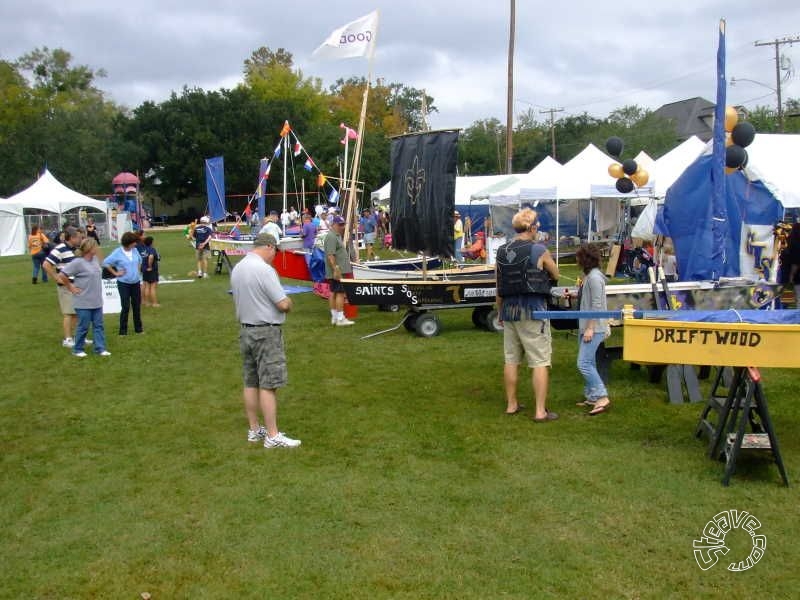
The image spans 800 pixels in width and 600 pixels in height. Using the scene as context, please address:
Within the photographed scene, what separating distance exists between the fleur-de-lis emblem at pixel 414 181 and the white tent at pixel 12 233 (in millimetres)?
26238

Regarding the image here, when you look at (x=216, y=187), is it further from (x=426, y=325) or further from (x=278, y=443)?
(x=278, y=443)

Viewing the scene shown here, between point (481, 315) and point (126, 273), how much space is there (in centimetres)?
520

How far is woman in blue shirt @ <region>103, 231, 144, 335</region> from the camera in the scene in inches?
414

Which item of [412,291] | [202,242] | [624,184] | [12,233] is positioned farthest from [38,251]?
[624,184]

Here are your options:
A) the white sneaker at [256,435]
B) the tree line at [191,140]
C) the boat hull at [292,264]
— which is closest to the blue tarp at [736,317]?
the white sneaker at [256,435]

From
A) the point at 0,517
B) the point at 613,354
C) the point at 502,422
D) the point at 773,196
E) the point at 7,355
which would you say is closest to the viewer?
the point at 0,517

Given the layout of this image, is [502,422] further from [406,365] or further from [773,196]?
[773,196]

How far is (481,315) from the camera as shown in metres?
10.7

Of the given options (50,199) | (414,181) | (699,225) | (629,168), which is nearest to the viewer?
(699,225)

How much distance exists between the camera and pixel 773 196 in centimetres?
1245

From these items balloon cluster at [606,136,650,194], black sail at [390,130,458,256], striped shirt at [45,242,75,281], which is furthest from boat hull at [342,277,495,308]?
balloon cluster at [606,136,650,194]

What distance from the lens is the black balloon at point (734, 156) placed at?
321 inches

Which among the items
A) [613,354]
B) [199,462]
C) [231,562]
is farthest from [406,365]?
[231,562]

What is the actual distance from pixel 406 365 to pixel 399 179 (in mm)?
3116
